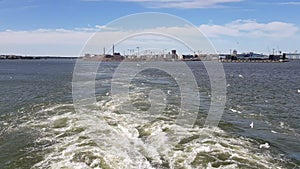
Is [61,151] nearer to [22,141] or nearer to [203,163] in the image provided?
[22,141]

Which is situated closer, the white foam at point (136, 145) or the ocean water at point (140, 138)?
the white foam at point (136, 145)

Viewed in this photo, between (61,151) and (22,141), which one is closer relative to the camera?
(61,151)

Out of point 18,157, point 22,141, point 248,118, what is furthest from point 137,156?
point 248,118

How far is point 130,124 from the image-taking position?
1917 cm

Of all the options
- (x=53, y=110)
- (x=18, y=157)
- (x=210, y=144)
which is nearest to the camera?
(x=18, y=157)

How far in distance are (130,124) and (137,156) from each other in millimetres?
5772

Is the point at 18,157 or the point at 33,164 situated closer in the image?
the point at 33,164

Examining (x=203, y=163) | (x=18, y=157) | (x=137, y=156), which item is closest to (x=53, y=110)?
(x=18, y=157)

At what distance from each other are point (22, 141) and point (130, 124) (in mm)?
5706

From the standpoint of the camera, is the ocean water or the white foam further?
the ocean water

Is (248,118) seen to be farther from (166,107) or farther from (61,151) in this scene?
(61,151)

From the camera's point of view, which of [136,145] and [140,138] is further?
[140,138]

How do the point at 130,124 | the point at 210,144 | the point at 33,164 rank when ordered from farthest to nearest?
the point at 130,124 → the point at 210,144 → the point at 33,164

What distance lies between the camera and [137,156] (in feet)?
44.2
